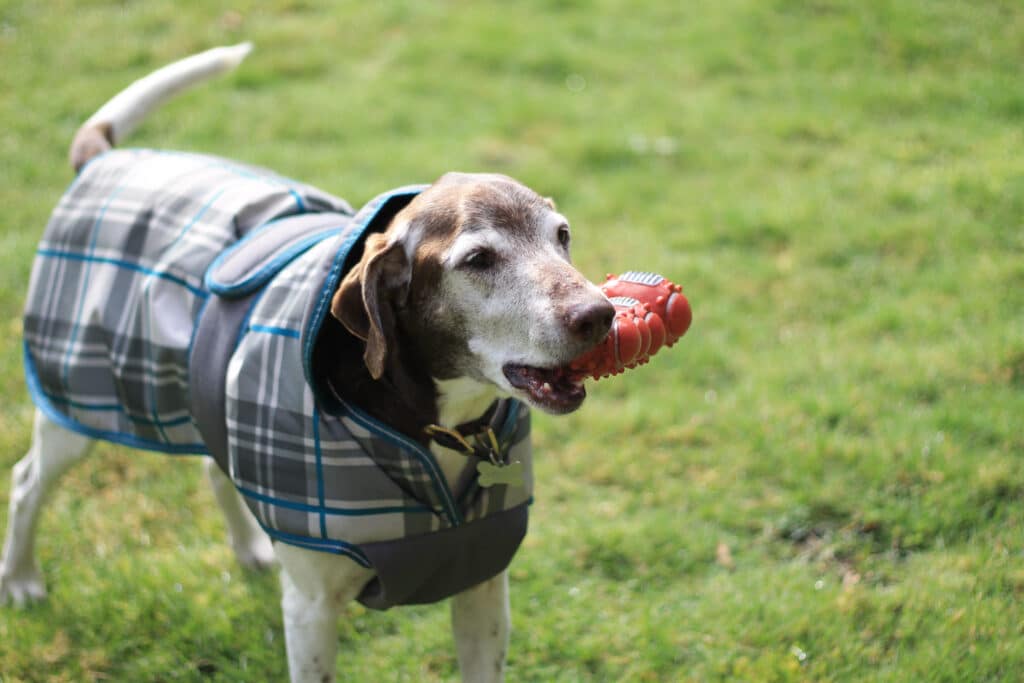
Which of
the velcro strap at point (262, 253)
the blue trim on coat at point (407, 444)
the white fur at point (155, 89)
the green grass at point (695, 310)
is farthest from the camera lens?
the white fur at point (155, 89)

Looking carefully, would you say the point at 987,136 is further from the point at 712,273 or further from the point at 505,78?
the point at 505,78

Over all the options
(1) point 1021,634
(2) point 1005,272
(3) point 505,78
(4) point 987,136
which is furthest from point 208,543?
(4) point 987,136

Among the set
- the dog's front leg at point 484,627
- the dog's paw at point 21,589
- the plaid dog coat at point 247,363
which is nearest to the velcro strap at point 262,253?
the plaid dog coat at point 247,363

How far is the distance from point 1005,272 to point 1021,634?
2.45m

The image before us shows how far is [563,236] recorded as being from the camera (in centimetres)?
259

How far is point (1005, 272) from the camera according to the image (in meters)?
5.05

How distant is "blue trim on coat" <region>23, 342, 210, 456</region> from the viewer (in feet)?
10.1

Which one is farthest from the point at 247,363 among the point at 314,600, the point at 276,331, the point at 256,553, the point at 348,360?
the point at 256,553

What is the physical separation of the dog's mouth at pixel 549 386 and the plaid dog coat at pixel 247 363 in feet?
0.97

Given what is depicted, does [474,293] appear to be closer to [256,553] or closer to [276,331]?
[276,331]

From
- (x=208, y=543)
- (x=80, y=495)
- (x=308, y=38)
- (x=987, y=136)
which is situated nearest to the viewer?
(x=208, y=543)

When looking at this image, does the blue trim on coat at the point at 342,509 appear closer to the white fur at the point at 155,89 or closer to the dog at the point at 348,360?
the dog at the point at 348,360

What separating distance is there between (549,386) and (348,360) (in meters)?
0.54

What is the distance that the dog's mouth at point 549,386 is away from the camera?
2324 millimetres
